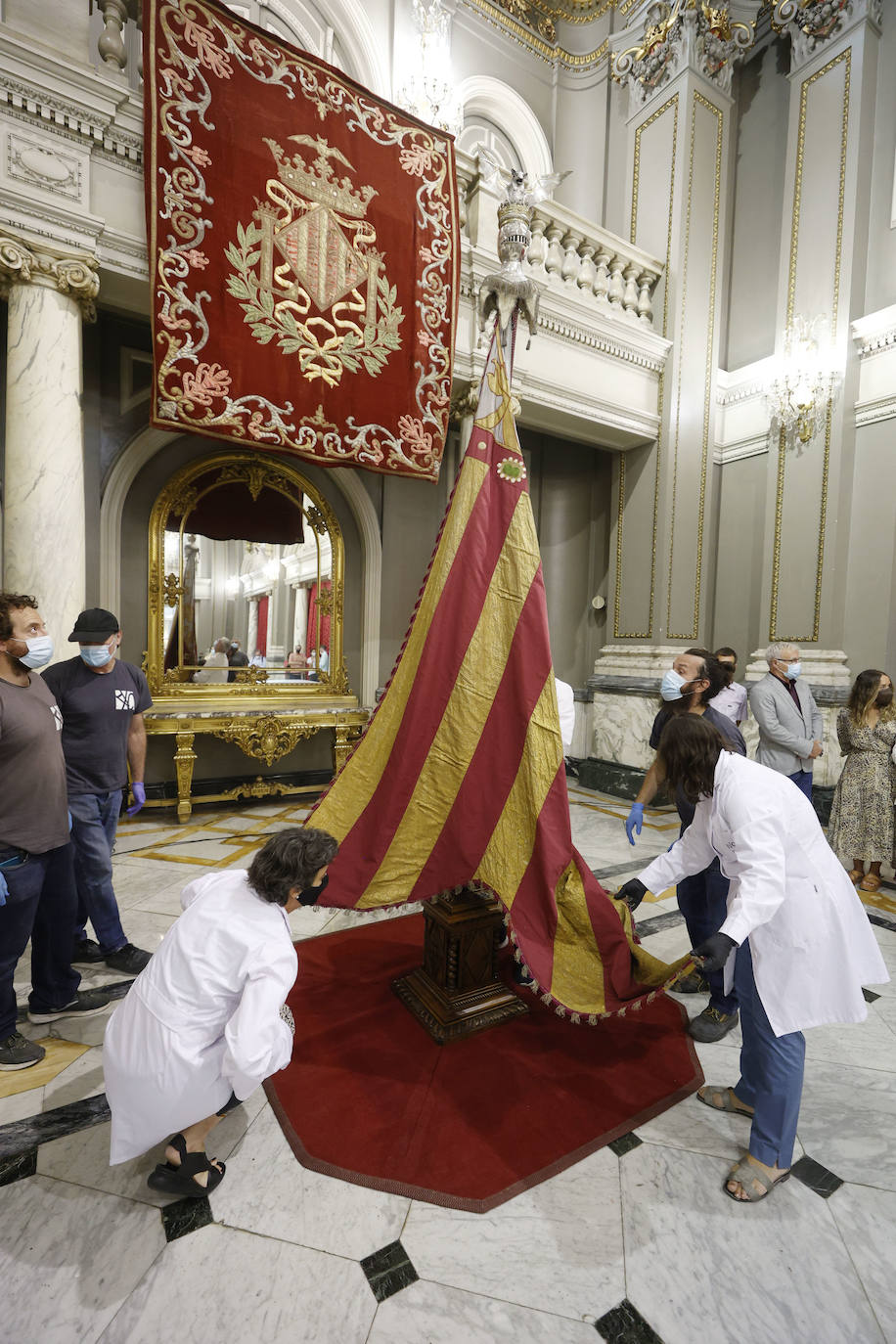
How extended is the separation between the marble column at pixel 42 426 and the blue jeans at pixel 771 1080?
11.8ft

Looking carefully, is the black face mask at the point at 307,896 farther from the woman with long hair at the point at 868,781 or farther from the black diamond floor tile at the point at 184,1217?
the woman with long hair at the point at 868,781

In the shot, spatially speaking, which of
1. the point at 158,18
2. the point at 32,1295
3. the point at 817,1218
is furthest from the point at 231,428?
the point at 817,1218

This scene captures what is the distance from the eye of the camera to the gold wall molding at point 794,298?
5.14m

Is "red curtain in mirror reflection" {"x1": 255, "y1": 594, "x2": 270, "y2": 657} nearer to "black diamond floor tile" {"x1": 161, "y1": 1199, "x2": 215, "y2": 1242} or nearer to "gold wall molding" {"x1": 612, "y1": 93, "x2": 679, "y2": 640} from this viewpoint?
"gold wall molding" {"x1": 612, "y1": 93, "x2": 679, "y2": 640}

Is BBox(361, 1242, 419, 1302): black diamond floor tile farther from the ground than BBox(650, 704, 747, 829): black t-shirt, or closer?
closer

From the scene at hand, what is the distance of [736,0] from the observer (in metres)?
5.96

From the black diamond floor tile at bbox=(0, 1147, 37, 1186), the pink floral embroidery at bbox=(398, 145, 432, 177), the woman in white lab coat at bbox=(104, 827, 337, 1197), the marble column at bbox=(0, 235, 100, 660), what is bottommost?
the black diamond floor tile at bbox=(0, 1147, 37, 1186)

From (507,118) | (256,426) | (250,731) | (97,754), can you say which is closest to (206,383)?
(256,426)

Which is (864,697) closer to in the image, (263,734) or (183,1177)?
(183,1177)

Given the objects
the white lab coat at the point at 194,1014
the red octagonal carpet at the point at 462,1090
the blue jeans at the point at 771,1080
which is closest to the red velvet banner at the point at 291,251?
the white lab coat at the point at 194,1014

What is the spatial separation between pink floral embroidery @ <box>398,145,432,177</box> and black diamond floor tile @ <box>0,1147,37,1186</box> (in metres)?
5.50

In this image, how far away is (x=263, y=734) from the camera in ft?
16.0

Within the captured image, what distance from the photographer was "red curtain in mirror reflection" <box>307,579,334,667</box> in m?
5.55

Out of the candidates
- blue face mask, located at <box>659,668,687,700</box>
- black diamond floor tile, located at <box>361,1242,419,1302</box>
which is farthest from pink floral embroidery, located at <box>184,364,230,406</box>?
black diamond floor tile, located at <box>361,1242,419,1302</box>
